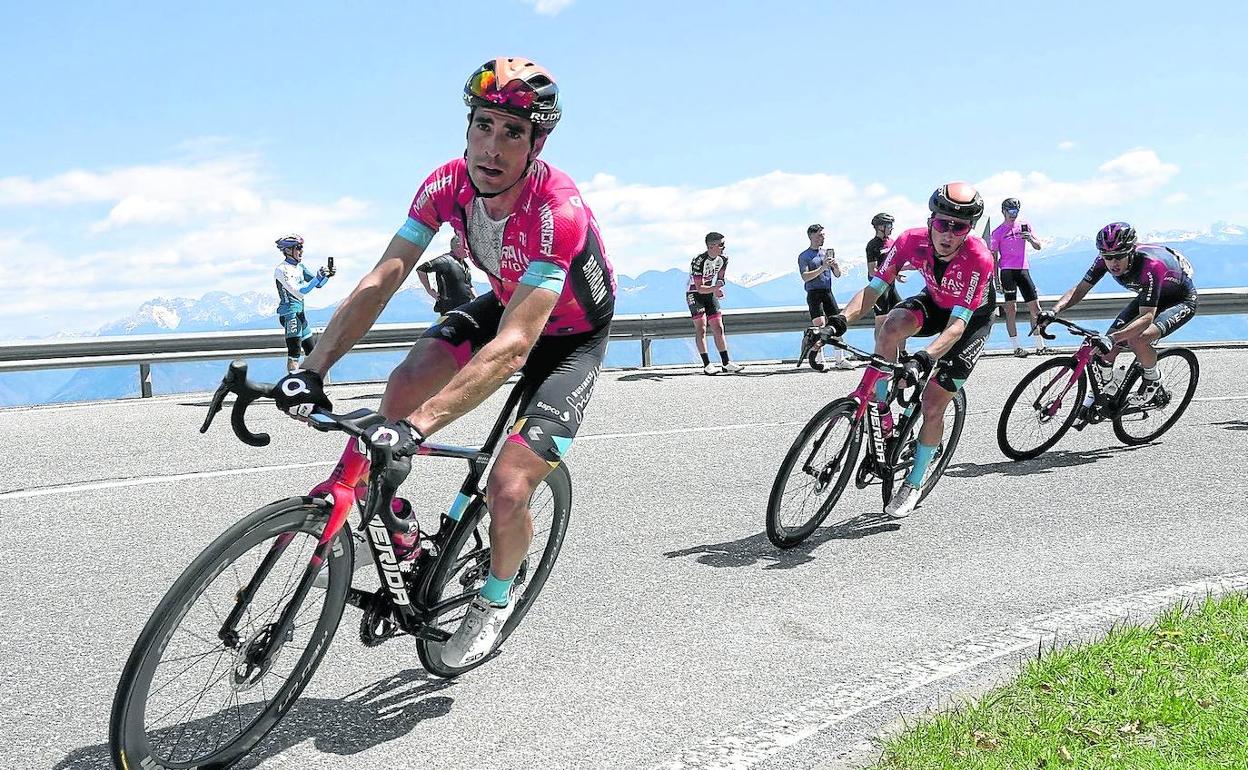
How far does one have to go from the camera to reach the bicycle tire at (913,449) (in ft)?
22.0

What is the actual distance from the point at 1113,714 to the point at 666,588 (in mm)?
2203

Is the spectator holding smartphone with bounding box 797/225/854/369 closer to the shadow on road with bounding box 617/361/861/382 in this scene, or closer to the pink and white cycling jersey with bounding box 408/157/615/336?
the shadow on road with bounding box 617/361/861/382

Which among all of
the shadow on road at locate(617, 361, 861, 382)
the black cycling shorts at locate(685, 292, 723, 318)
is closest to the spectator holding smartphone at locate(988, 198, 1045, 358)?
the shadow on road at locate(617, 361, 861, 382)

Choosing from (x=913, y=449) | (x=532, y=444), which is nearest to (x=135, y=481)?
(x=532, y=444)

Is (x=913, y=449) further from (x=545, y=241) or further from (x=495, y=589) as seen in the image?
(x=545, y=241)

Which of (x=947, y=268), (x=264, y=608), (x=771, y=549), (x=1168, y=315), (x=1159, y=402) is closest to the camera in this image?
(x=264, y=608)

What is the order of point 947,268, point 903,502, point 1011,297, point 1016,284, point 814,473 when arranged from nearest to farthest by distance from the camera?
point 814,473 → point 903,502 → point 947,268 → point 1016,284 → point 1011,297

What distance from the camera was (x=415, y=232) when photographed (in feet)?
13.0

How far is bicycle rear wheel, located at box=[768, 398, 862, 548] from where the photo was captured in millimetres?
5898

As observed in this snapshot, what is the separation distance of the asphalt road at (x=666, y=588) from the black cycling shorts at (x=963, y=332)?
0.92 metres

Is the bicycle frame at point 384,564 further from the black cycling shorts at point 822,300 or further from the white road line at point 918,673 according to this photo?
the black cycling shorts at point 822,300

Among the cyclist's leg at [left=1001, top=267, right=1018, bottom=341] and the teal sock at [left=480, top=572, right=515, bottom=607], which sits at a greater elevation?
the cyclist's leg at [left=1001, top=267, right=1018, bottom=341]

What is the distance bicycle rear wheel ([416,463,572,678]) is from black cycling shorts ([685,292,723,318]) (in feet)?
38.5

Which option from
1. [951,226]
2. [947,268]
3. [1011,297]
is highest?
[951,226]
